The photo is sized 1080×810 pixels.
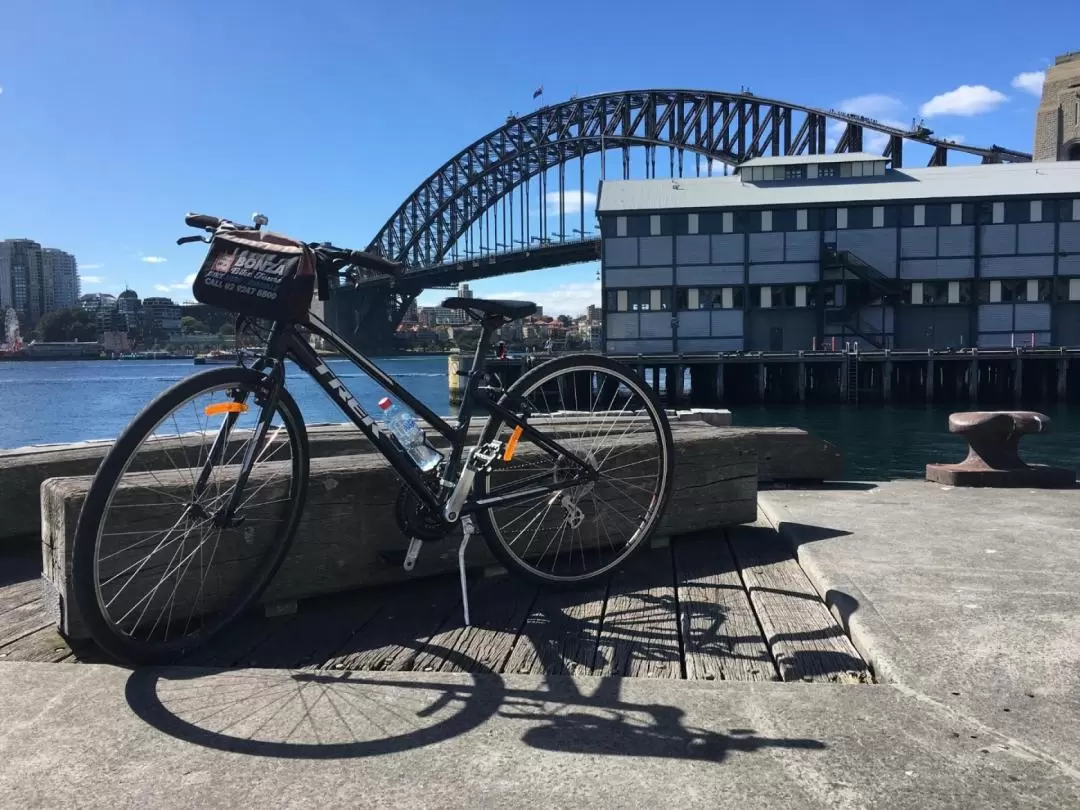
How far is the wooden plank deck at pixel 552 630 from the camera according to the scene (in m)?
2.44

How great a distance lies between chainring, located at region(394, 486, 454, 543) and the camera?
2.72m

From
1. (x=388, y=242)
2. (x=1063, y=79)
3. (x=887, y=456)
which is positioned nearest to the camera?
(x=887, y=456)

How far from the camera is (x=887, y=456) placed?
2189cm

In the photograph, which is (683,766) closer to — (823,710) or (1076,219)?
(823,710)

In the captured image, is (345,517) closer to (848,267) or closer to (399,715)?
(399,715)

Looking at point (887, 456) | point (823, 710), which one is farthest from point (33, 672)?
point (887, 456)

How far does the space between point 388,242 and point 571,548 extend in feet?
379

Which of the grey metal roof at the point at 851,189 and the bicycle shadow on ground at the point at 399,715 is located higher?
the grey metal roof at the point at 851,189

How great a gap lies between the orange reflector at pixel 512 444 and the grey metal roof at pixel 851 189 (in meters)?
37.6

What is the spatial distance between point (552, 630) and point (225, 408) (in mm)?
1293

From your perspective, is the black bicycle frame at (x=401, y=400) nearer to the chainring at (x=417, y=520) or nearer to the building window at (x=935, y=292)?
the chainring at (x=417, y=520)

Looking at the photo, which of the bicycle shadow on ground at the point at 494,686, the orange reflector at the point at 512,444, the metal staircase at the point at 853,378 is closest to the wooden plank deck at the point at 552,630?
the bicycle shadow on ground at the point at 494,686

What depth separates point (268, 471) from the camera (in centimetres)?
264

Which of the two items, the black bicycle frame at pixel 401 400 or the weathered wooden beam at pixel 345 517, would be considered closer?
the weathered wooden beam at pixel 345 517
